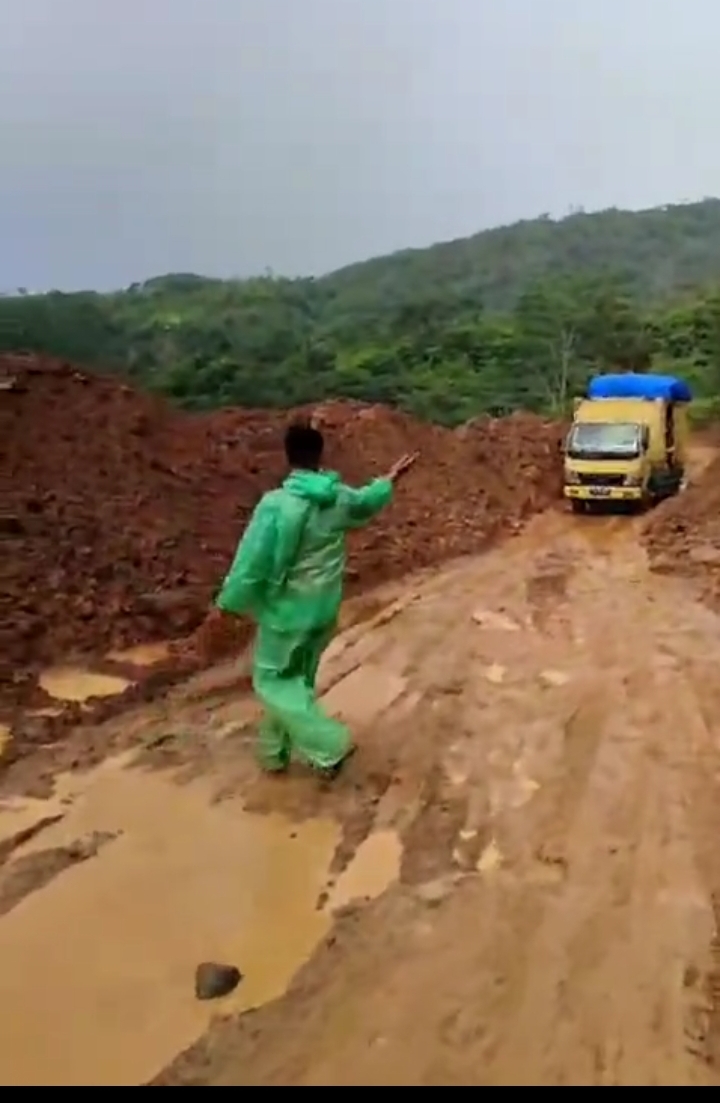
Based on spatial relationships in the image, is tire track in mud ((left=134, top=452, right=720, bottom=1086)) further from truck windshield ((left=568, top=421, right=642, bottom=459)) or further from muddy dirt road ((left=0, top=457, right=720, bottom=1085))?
truck windshield ((left=568, top=421, right=642, bottom=459))

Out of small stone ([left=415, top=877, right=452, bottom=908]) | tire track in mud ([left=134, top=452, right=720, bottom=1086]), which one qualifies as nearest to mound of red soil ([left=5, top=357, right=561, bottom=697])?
tire track in mud ([left=134, top=452, right=720, bottom=1086])

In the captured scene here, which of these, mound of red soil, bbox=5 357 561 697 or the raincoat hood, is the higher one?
the raincoat hood

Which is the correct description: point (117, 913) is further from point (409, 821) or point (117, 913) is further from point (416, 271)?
point (416, 271)

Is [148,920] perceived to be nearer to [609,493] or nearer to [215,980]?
[215,980]

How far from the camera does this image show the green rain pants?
6.73 metres

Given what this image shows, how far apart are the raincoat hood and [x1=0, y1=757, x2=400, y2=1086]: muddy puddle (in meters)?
1.59

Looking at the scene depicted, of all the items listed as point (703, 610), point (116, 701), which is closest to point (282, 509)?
point (116, 701)

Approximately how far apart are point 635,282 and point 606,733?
68035mm

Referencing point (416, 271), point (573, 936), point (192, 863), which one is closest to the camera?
point (573, 936)

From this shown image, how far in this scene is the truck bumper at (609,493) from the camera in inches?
781

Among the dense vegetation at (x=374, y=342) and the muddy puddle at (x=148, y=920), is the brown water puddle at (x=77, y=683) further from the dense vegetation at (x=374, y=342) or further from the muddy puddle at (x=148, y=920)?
the dense vegetation at (x=374, y=342)

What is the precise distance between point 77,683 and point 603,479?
1183 centimetres

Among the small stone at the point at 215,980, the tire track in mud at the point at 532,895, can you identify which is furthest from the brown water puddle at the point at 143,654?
the small stone at the point at 215,980

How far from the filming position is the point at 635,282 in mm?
72938
